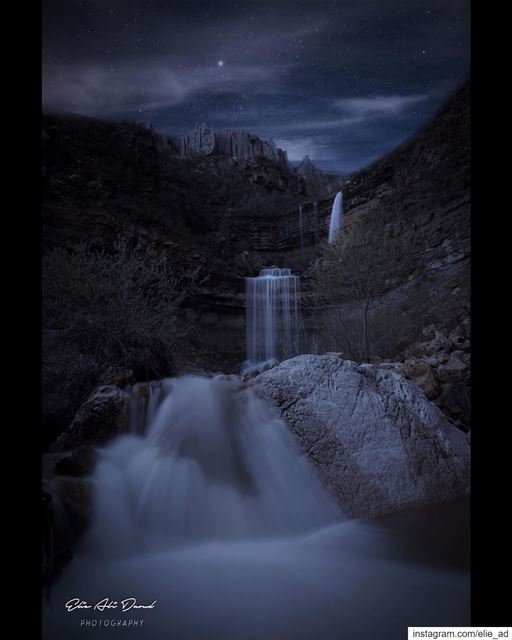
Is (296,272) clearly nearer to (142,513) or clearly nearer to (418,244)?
(418,244)

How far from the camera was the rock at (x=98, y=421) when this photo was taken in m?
2.61

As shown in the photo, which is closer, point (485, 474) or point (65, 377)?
point (485, 474)

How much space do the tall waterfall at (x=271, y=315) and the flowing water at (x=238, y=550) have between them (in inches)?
194

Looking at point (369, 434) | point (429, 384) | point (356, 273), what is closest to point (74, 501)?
point (369, 434)

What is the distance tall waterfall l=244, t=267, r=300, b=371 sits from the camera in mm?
8953

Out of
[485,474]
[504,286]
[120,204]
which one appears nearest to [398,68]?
[504,286]

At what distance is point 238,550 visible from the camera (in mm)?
2236

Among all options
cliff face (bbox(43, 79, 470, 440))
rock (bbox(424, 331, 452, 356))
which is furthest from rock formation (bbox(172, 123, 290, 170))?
rock (bbox(424, 331, 452, 356))

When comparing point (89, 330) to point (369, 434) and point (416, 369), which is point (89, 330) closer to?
point (369, 434)

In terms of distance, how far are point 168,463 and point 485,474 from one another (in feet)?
7.24

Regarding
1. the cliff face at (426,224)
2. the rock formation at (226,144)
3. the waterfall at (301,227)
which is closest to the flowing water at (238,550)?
the cliff face at (426,224)

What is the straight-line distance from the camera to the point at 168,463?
103 inches

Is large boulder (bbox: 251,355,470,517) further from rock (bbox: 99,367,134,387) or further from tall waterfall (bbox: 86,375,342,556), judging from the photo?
rock (bbox: 99,367,134,387)

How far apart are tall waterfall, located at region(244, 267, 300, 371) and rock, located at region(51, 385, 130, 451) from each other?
16.4 feet
